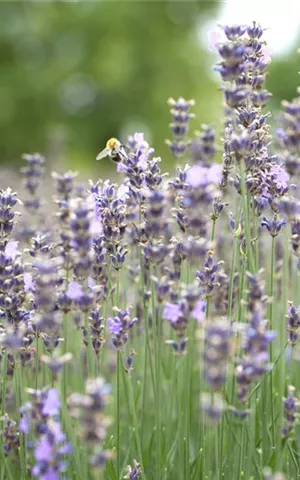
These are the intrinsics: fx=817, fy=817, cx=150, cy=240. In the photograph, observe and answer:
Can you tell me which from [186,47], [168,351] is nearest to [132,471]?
[168,351]

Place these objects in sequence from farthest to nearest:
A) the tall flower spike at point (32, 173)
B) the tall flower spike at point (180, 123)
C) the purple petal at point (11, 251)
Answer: the tall flower spike at point (32, 173)
the tall flower spike at point (180, 123)
the purple petal at point (11, 251)

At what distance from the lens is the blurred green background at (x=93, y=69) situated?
2092 cm

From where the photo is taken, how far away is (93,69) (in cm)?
2069

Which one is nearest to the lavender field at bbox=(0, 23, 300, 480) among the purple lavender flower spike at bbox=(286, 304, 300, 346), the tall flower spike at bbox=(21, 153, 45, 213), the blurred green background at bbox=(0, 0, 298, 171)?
the purple lavender flower spike at bbox=(286, 304, 300, 346)

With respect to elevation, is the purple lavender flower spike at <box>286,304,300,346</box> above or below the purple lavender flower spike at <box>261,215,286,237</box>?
below

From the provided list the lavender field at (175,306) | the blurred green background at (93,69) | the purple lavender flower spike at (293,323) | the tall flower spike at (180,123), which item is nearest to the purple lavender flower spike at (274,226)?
the lavender field at (175,306)

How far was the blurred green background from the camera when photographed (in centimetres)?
2092

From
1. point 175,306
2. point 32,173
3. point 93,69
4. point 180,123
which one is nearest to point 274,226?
point 175,306

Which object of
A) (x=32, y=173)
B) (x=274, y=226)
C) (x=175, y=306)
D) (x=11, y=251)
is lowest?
(x=175, y=306)

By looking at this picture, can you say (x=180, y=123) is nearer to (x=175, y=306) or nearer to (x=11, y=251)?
(x=11, y=251)

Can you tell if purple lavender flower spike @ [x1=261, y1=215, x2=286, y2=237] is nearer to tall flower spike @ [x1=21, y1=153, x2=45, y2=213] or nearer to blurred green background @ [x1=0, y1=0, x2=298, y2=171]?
tall flower spike @ [x1=21, y1=153, x2=45, y2=213]

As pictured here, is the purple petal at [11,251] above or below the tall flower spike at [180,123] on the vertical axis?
below

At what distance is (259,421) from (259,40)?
4.34ft

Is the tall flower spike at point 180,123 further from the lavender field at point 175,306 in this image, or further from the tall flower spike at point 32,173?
the tall flower spike at point 32,173
